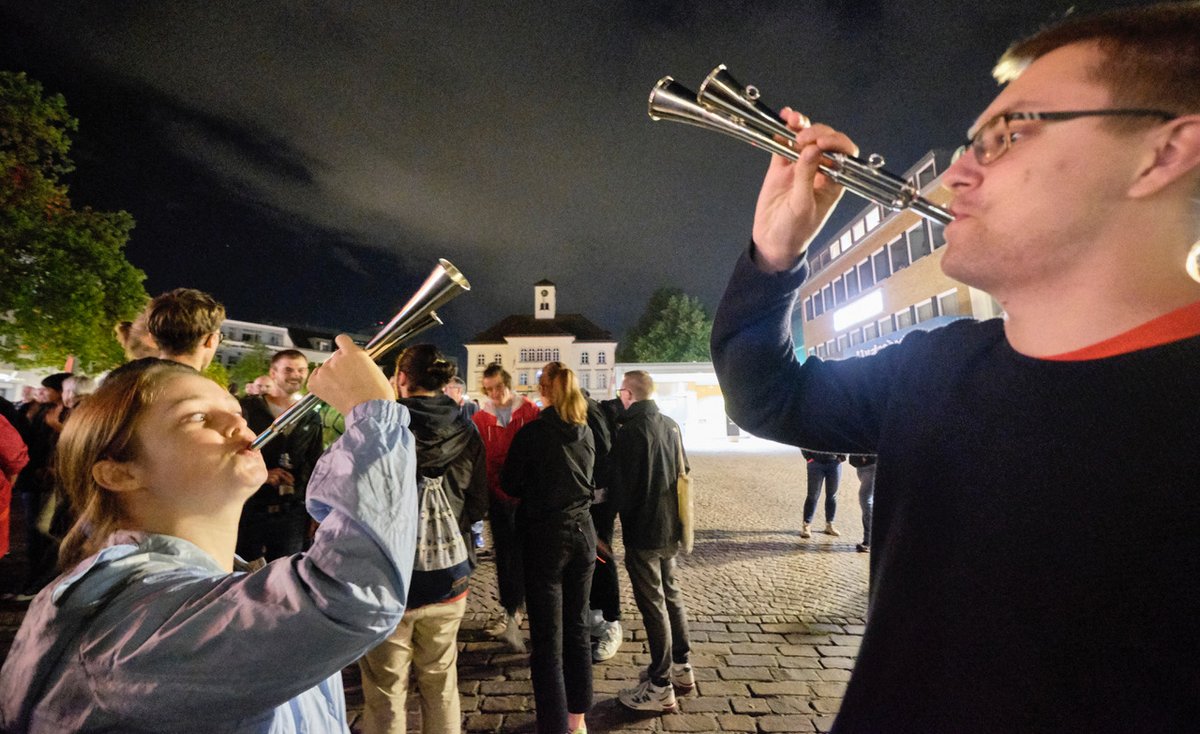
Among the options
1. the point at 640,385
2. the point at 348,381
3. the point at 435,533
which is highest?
the point at 640,385

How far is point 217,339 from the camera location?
359 cm

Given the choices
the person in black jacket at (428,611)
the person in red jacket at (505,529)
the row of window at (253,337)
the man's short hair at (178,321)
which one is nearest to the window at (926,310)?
the person in red jacket at (505,529)

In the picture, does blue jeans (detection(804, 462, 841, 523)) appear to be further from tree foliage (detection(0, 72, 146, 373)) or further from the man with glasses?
tree foliage (detection(0, 72, 146, 373))

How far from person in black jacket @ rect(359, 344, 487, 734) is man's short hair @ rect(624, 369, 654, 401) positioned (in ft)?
6.21

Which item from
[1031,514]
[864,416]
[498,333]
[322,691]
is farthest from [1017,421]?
[498,333]

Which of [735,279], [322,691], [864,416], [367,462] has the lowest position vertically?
[322,691]

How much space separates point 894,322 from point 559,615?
30.8 m

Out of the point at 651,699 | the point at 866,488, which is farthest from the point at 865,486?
the point at 651,699

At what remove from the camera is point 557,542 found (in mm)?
3877

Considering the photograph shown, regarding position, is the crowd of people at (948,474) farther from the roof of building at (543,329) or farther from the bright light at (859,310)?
the roof of building at (543,329)

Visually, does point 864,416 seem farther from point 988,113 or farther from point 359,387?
point 359,387

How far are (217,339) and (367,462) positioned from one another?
3.07 m

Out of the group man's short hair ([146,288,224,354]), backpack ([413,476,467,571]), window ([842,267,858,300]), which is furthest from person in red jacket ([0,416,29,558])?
window ([842,267,858,300])

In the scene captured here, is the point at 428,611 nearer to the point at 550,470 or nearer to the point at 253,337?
the point at 550,470
